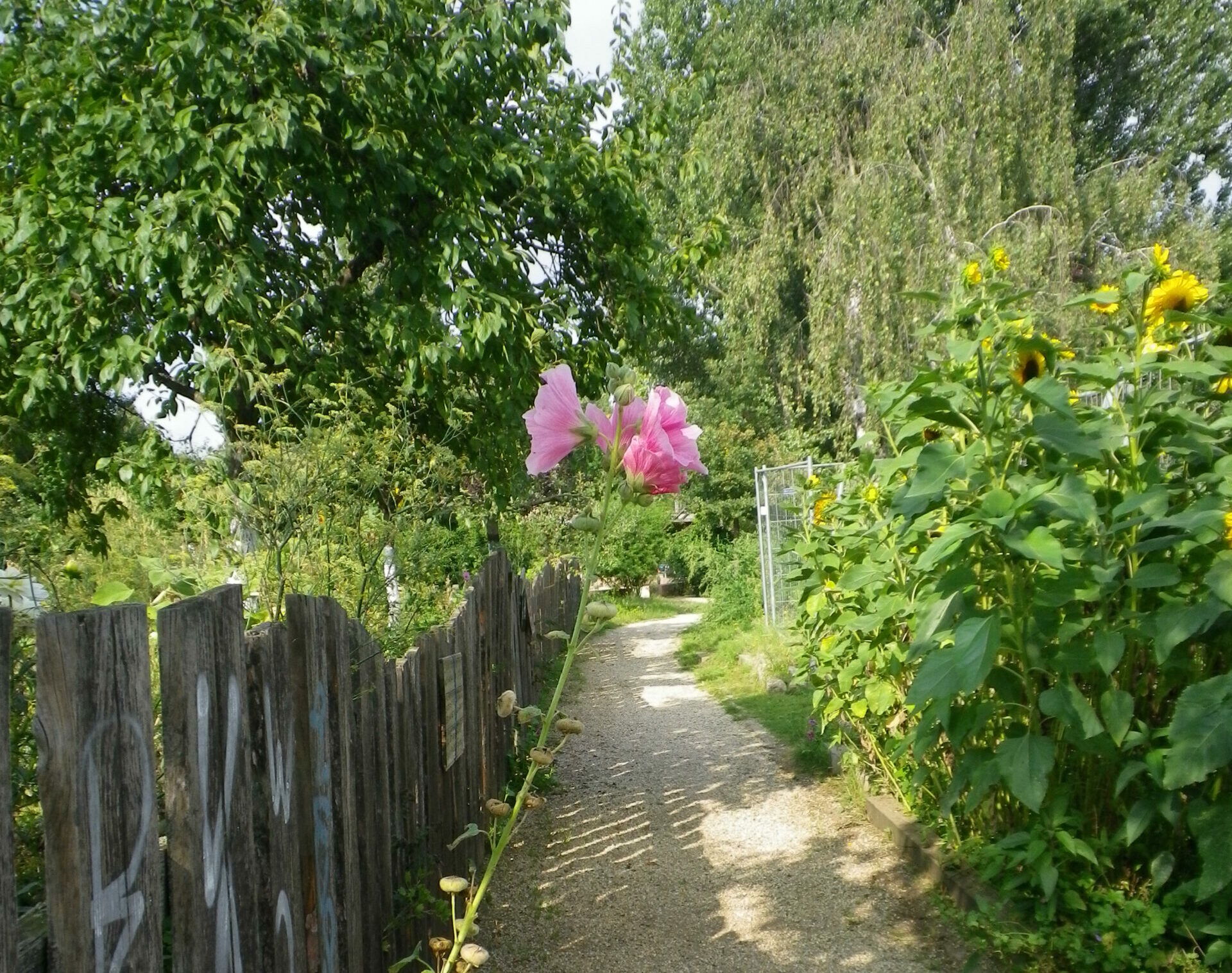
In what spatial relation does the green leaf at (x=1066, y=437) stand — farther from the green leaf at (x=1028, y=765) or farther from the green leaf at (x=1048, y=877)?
the green leaf at (x=1048, y=877)

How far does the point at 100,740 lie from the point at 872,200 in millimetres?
12628

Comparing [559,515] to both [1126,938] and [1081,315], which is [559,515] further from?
[1126,938]

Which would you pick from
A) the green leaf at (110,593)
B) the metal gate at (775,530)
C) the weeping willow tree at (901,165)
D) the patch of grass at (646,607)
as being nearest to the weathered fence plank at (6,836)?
the green leaf at (110,593)

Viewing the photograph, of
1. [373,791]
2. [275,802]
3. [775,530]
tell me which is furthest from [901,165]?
[275,802]

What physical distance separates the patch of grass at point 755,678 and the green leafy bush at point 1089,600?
114 inches

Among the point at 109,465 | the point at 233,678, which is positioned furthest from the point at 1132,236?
the point at 233,678

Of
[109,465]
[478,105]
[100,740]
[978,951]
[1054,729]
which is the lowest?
[978,951]

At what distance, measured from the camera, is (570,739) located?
6.95 metres

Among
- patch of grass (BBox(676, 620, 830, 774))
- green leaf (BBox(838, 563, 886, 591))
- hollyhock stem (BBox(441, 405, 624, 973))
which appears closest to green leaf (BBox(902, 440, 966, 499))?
green leaf (BBox(838, 563, 886, 591))

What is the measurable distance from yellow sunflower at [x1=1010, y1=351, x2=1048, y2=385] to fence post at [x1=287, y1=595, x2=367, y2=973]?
2.03 meters

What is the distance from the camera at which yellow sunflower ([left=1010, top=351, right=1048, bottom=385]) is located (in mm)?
2871

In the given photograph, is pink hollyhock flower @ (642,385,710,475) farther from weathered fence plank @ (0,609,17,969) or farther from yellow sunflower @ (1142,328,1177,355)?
yellow sunflower @ (1142,328,1177,355)

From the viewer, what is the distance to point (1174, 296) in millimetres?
2908

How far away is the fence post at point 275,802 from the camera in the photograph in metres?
1.76
